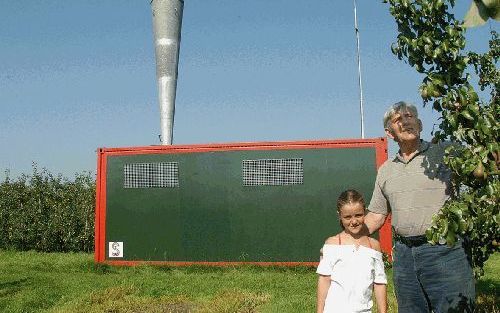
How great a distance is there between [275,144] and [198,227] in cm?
230

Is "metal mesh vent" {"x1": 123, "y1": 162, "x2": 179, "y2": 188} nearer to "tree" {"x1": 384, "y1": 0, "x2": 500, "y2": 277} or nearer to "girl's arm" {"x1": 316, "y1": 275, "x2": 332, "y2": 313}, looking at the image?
"girl's arm" {"x1": 316, "y1": 275, "x2": 332, "y2": 313}

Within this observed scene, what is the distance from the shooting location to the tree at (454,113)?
99.4 inches

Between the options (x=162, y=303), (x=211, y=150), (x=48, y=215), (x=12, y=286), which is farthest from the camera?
(x=48, y=215)

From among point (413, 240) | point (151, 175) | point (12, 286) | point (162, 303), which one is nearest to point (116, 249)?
point (151, 175)

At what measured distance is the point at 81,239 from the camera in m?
15.0

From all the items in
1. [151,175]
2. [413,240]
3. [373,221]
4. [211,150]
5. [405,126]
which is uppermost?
[211,150]

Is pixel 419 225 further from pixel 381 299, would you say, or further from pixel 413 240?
pixel 381 299

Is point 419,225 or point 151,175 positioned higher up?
point 151,175

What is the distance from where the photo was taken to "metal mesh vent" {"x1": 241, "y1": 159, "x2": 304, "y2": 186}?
10617mm

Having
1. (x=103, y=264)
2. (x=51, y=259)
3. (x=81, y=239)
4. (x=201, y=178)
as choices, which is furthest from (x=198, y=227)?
(x=81, y=239)

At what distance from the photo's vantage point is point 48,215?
15289 mm

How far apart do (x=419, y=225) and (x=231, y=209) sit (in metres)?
7.62

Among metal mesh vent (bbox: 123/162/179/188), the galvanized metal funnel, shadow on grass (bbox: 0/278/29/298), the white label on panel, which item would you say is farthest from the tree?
the galvanized metal funnel

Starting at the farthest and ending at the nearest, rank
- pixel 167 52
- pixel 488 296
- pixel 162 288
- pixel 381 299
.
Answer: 1. pixel 167 52
2. pixel 162 288
3. pixel 488 296
4. pixel 381 299
